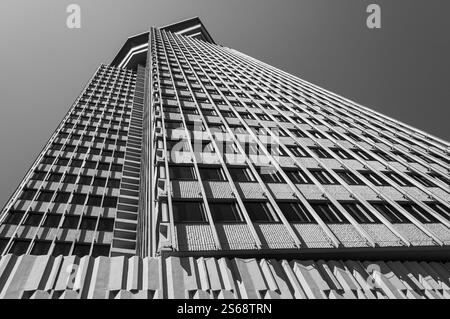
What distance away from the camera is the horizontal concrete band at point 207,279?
33.7 ft

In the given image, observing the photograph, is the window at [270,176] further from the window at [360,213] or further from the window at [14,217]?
the window at [14,217]

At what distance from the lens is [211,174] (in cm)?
1994

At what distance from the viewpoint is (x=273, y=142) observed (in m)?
26.0

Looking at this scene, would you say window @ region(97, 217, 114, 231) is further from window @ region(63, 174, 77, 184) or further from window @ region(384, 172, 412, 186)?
window @ region(384, 172, 412, 186)

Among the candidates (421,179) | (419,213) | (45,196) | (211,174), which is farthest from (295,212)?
(45,196)

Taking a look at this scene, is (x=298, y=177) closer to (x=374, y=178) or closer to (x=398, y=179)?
(x=374, y=178)

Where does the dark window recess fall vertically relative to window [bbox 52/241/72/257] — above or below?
above

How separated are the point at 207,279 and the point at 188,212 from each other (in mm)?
5179

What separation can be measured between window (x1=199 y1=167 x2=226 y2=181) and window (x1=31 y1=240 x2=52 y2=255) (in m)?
21.4

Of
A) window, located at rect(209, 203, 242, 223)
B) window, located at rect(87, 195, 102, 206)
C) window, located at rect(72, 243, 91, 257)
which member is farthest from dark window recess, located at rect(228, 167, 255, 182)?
window, located at rect(87, 195, 102, 206)

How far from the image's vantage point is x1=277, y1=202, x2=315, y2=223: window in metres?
16.9

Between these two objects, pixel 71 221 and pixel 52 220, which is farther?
pixel 71 221

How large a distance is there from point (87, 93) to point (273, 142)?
55.6 m
